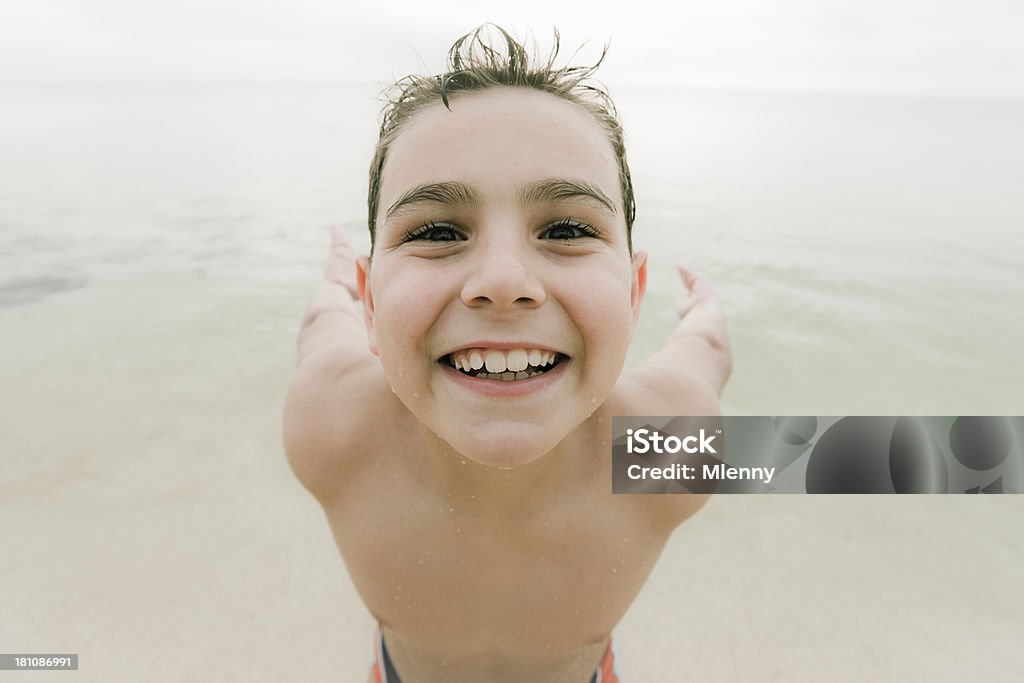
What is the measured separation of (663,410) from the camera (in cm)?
195

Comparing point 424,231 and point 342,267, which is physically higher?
point 424,231

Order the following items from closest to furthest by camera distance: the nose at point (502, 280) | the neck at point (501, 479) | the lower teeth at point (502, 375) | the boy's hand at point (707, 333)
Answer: the nose at point (502, 280), the lower teeth at point (502, 375), the neck at point (501, 479), the boy's hand at point (707, 333)

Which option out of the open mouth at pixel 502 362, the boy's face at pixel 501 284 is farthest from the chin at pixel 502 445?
the open mouth at pixel 502 362

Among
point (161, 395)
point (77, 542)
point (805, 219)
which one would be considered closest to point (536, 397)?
point (77, 542)

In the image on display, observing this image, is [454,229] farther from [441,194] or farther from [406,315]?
[406,315]

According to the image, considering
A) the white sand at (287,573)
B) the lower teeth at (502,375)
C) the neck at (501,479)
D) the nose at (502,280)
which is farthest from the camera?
the white sand at (287,573)

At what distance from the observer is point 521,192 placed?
3.90 ft

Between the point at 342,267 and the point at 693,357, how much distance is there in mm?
2102

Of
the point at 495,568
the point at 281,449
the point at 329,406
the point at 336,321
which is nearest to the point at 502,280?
the point at 495,568

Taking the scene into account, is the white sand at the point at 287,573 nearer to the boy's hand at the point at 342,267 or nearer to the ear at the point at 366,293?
the boy's hand at the point at 342,267

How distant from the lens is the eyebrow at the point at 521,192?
47.2 inches

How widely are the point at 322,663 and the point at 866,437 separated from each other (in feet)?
6.93

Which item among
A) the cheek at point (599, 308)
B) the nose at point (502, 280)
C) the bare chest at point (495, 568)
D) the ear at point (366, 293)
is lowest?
the bare chest at point (495, 568)

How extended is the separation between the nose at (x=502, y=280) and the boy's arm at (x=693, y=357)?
37.4 inches
